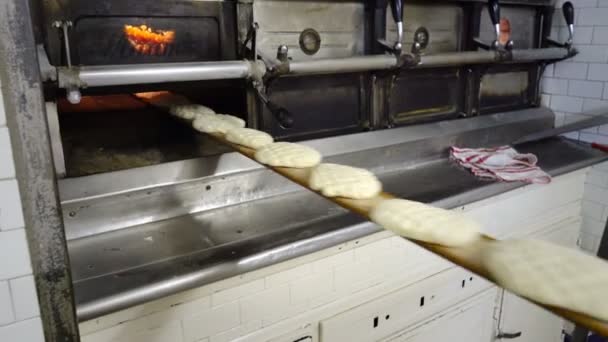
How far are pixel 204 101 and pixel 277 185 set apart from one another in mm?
413

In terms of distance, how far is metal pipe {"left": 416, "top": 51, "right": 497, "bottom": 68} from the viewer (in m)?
1.89

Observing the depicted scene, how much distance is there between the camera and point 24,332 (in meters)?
0.99

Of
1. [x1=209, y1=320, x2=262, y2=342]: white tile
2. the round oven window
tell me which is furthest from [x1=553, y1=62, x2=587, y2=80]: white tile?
[x1=209, y1=320, x2=262, y2=342]: white tile

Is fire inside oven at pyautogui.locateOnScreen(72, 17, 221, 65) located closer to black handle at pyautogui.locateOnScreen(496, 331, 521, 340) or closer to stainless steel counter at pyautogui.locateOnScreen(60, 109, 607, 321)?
stainless steel counter at pyautogui.locateOnScreen(60, 109, 607, 321)

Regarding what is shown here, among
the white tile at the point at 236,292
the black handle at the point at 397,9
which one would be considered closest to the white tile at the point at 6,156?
the white tile at the point at 236,292

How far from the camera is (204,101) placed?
5.76 ft

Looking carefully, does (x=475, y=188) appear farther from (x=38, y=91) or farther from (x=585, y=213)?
(x=38, y=91)

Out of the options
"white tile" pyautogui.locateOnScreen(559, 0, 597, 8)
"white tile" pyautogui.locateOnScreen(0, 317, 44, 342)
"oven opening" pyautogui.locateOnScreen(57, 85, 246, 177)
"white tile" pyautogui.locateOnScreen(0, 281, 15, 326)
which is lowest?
"white tile" pyautogui.locateOnScreen(0, 317, 44, 342)

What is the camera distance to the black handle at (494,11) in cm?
207

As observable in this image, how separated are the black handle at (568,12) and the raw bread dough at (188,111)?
73.4 inches

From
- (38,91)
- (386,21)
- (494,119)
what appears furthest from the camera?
(494,119)

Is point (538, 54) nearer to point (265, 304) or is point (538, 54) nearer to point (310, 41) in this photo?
point (310, 41)

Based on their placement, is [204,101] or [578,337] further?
[204,101]

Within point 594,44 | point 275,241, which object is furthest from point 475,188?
point 594,44
